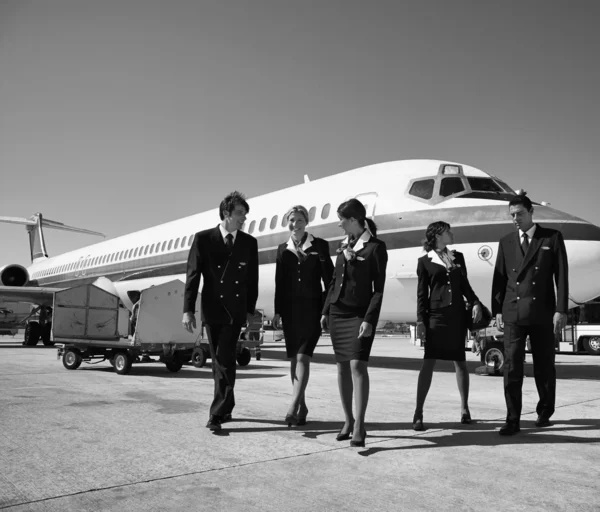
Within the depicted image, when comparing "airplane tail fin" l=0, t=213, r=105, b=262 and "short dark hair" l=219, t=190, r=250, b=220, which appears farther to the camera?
"airplane tail fin" l=0, t=213, r=105, b=262

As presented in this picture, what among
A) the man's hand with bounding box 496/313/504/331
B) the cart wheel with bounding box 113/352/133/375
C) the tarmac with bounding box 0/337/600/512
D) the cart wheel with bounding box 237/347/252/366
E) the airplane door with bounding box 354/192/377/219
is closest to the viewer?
the tarmac with bounding box 0/337/600/512

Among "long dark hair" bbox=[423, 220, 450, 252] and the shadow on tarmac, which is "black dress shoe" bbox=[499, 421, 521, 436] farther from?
"long dark hair" bbox=[423, 220, 450, 252]

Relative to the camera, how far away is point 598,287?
329 inches

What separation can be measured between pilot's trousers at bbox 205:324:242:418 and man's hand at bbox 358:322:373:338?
4.05 feet

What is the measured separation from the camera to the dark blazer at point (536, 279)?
509 centimetres

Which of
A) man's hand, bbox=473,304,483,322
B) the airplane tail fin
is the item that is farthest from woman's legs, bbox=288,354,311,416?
the airplane tail fin

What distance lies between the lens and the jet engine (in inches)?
907

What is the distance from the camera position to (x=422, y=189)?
390 inches

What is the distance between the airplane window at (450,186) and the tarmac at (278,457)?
4047 mm

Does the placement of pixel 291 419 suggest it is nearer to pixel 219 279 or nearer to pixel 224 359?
pixel 224 359

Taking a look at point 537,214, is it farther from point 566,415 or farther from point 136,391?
point 136,391

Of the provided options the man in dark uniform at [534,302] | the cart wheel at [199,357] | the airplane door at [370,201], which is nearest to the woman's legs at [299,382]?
the man in dark uniform at [534,302]

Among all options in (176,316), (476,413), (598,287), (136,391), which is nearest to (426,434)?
(476,413)

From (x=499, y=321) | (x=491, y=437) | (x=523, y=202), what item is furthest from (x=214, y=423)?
(x=523, y=202)
